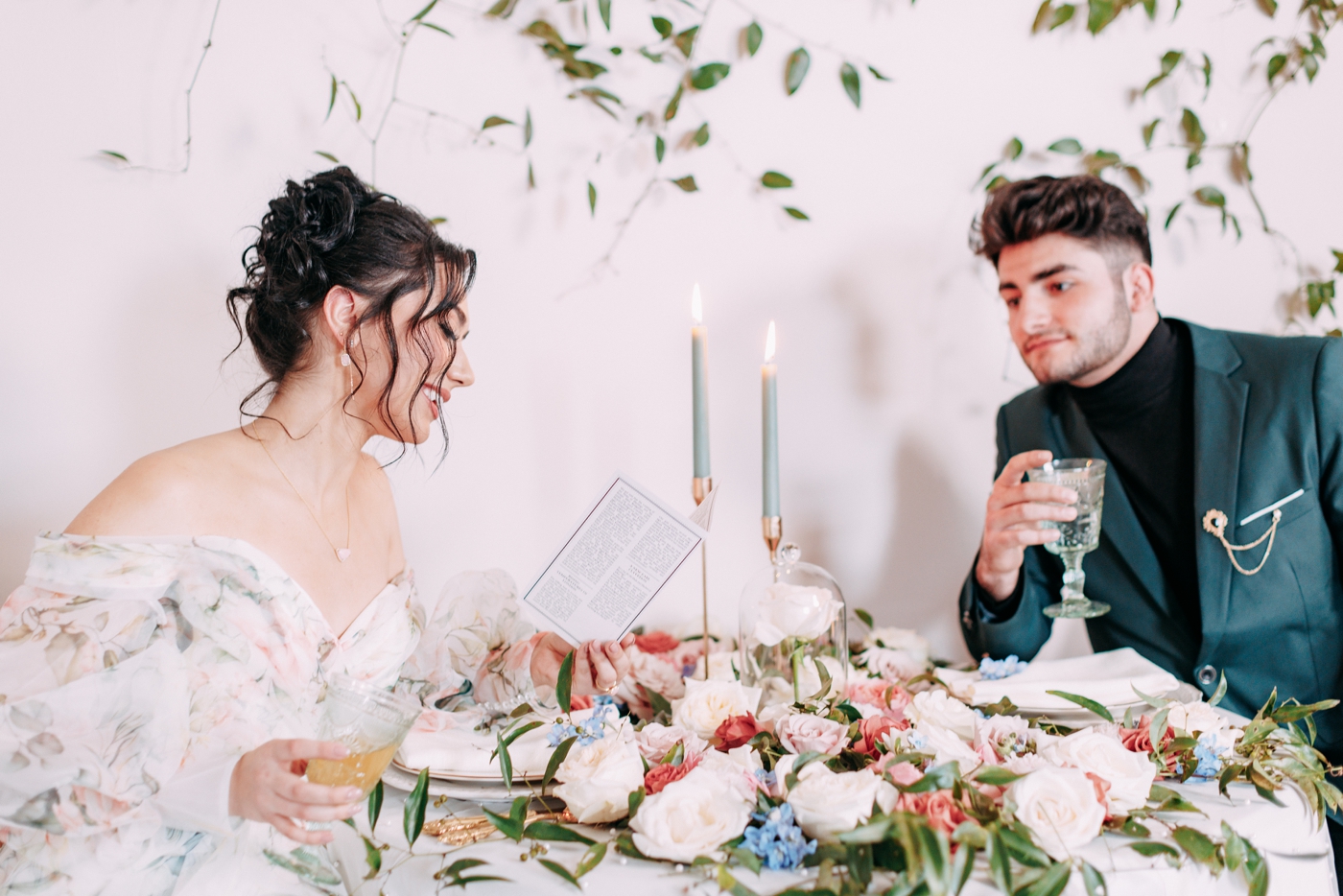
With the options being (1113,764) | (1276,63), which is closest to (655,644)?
(1113,764)

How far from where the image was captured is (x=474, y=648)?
4.50ft

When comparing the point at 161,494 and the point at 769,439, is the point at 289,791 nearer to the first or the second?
the point at 161,494

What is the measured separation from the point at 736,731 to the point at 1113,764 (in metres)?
0.39

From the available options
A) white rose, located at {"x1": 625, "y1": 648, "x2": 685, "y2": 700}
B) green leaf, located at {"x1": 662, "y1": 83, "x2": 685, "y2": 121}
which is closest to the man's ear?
green leaf, located at {"x1": 662, "y1": 83, "x2": 685, "y2": 121}

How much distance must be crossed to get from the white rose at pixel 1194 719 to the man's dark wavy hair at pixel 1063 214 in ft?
2.95

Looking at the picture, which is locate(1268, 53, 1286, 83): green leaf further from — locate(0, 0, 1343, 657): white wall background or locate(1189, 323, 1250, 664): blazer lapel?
locate(1189, 323, 1250, 664): blazer lapel

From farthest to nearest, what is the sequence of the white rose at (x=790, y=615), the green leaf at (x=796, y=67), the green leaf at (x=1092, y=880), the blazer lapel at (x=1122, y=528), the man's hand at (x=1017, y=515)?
the green leaf at (x=796, y=67) < the blazer lapel at (x=1122, y=528) < the man's hand at (x=1017, y=515) < the white rose at (x=790, y=615) < the green leaf at (x=1092, y=880)

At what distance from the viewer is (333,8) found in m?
1.53

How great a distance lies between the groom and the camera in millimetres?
1426

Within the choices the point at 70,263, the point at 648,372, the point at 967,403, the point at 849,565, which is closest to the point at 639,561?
the point at 648,372

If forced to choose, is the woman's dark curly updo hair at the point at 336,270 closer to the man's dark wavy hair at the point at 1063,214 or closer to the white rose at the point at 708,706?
the white rose at the point at 708,706

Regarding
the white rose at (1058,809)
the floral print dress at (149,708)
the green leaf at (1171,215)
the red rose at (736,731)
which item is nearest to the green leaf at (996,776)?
the white rose at (1058,809)

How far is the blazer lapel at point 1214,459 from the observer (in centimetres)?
142

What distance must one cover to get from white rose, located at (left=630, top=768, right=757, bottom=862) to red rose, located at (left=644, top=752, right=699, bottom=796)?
0.17ft
